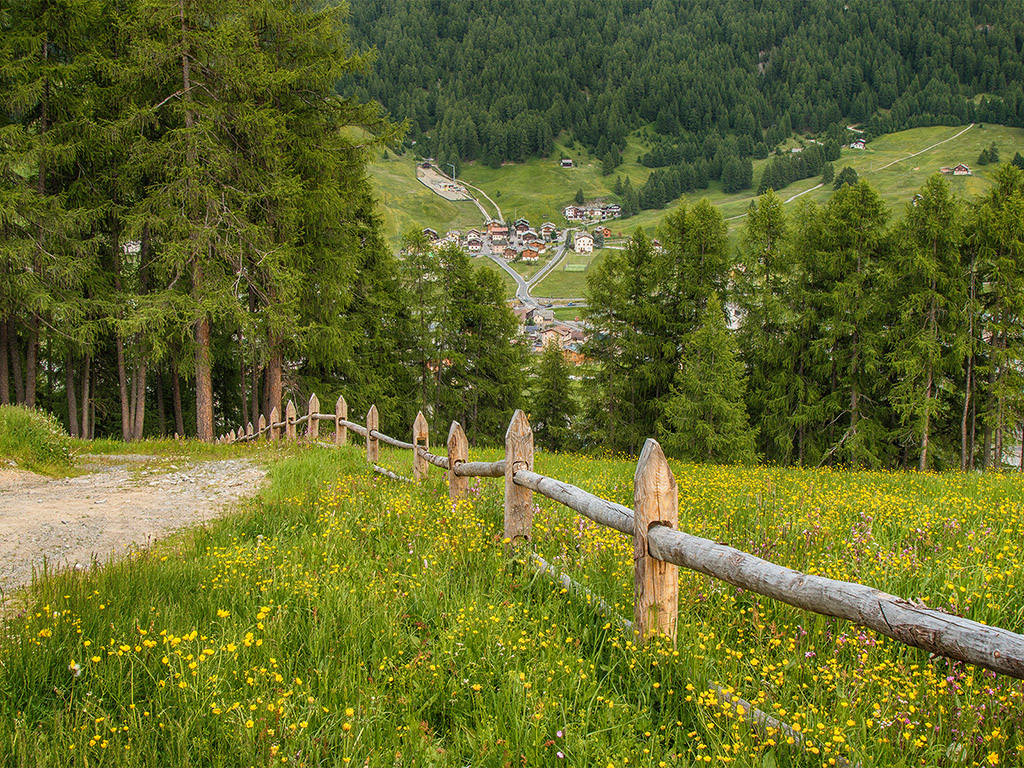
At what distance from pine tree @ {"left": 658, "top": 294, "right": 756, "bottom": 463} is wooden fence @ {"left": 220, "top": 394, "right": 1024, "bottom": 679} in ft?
68.7

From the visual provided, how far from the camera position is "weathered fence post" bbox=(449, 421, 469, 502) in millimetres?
7379

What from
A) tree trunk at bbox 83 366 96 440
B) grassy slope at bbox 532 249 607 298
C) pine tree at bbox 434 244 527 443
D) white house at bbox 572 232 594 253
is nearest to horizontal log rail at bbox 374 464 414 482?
tree trunk at bbox 83 366 96 440

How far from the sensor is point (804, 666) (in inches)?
137

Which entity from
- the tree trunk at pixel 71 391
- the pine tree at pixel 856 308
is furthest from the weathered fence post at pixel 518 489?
the pine tree at pixel 856 308

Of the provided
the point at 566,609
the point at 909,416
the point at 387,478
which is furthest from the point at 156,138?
the point at 909,416

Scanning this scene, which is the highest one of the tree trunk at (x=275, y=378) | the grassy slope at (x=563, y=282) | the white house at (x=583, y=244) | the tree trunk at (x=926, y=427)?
the white house at (x=583, y=244)

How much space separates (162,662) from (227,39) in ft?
64.6

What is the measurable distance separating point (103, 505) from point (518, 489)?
6.83 m

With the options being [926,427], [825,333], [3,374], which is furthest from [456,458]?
[825,333]

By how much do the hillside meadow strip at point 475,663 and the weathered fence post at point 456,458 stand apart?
145 centimetres

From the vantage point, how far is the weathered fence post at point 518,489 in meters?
5.52

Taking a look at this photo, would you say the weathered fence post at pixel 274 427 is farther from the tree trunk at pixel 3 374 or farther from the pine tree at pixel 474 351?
the pine tree at pixel 474 351

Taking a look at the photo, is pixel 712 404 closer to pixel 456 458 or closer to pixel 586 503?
pixel 456 458

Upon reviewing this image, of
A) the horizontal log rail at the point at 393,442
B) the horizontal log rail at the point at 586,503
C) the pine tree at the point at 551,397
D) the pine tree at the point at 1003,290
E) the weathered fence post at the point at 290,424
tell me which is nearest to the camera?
the horizontal log rail at the point at 586,503
